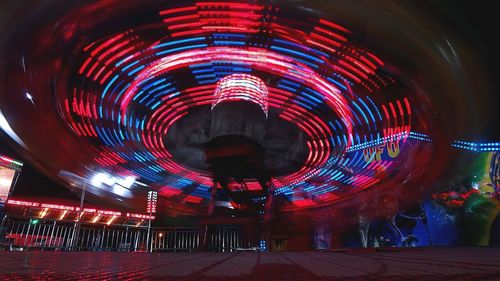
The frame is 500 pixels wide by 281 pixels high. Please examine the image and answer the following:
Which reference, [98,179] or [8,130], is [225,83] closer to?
[8,130]

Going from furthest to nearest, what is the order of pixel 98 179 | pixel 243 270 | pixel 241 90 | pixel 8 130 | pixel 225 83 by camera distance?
pixel 98 179, pixel 225 83, pixel 8 130, pixel 241 90, pixel 243 270

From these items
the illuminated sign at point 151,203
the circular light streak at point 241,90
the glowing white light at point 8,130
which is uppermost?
the circular light streak at point 241,90

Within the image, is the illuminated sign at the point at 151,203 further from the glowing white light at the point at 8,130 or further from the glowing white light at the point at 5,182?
the glowing white light at the point at 5,182

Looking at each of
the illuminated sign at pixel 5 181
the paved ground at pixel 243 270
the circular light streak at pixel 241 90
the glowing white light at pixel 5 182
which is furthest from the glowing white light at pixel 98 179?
the paved ground at pixel 243 270

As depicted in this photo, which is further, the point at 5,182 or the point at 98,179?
the point at 98,179

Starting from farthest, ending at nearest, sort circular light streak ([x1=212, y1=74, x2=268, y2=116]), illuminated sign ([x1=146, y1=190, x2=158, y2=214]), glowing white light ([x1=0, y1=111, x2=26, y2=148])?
illuminated sign ([x1=146, y1=190, x2=158, y2=214]), circular light streak ([x1=212, y1=74, x2=268, y2=116]), glowing white light ([x1=0, y1=111, x2=26, y2=148])

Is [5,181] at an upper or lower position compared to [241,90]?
lower

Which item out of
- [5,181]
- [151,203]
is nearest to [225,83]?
[151,203]

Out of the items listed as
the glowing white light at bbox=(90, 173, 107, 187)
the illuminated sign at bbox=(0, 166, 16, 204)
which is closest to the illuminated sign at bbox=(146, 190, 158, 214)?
the glowing white light at bbox=(90, 173, 107, 187)

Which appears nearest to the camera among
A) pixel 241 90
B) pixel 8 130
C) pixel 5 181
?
pixel 241 90

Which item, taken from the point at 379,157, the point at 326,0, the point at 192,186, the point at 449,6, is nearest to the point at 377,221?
the point at 379,157

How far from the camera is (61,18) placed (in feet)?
27.8

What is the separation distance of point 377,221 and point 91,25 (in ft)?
102

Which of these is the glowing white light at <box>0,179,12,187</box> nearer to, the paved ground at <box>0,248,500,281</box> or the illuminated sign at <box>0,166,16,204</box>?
the illuminated sign at <box>0,166,16,204</box>
